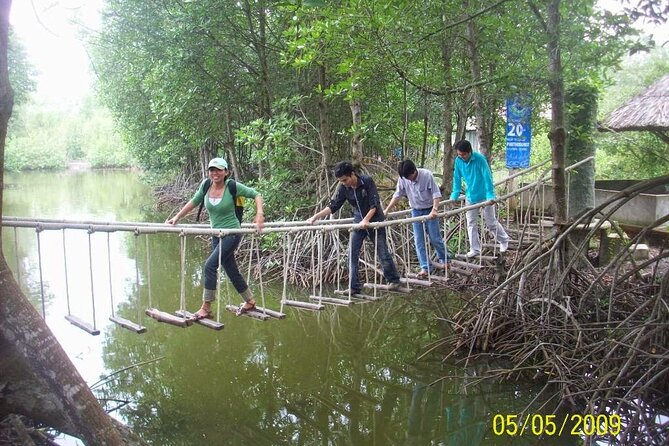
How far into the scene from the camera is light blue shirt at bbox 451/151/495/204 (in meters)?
4.09

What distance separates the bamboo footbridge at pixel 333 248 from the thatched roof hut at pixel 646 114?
56.6 inches

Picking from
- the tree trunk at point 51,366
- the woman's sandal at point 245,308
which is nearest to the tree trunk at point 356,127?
the woman's sandal at point 245,308

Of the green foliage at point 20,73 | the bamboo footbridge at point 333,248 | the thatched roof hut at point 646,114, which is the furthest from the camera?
the green foliage at point 20,73

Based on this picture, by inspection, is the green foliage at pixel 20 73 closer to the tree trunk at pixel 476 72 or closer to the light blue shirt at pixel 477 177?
the tree trunk at pixel 476 72

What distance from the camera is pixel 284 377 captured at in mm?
4297

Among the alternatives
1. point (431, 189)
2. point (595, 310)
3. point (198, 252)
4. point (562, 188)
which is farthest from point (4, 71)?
Answer: point (198, 252)

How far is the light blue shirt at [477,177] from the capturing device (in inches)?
161

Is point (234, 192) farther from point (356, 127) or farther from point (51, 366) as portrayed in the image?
point (356, 127)

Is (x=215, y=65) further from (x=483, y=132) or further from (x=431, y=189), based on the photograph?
(x=431, y=189)

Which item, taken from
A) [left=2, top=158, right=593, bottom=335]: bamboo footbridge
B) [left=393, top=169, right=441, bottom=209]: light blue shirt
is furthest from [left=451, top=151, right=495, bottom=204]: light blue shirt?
[left=393, top=169, right=441, bottom=209]: light blue shirt

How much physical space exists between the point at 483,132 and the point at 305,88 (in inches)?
114

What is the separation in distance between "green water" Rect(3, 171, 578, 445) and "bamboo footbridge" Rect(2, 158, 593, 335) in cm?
18
